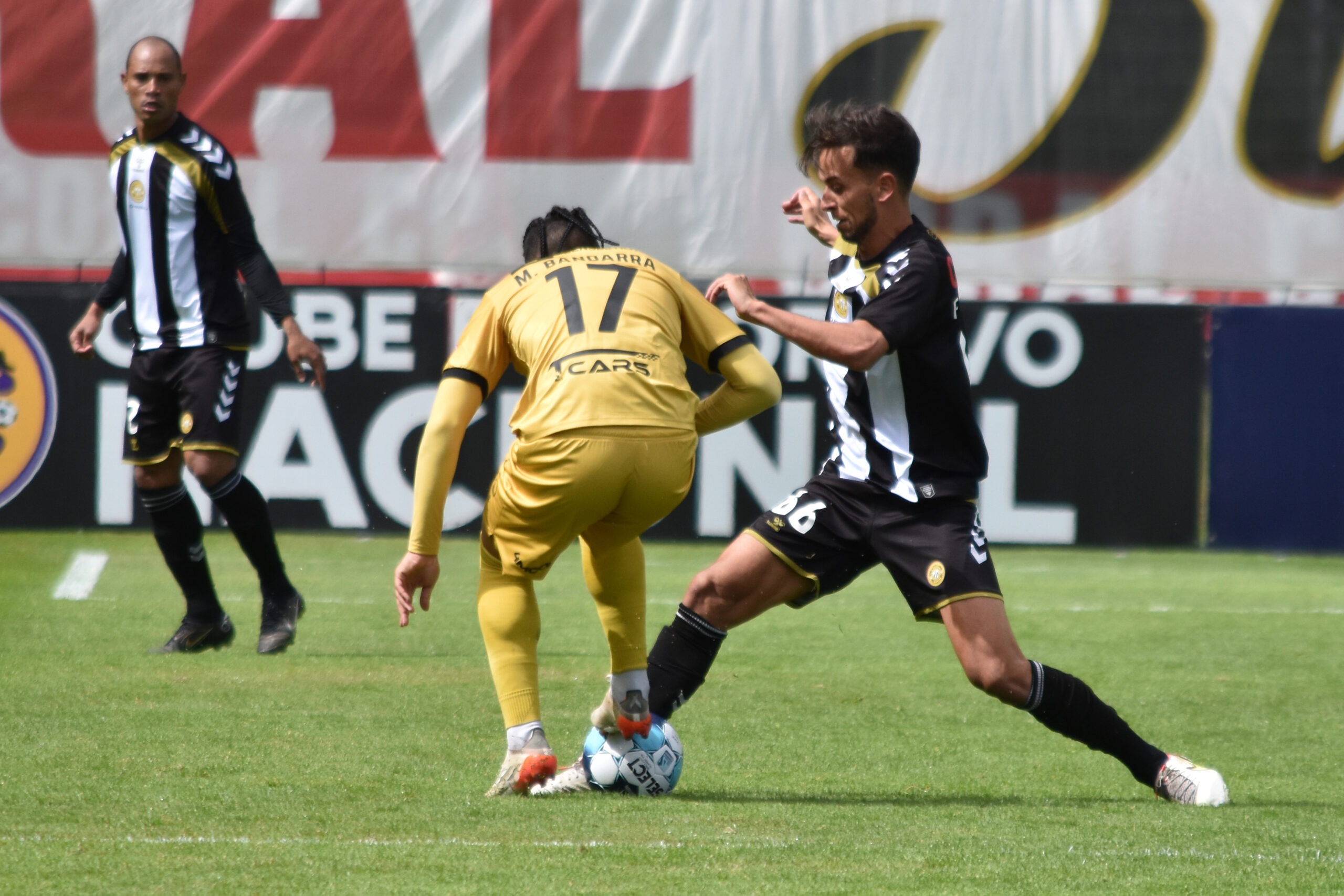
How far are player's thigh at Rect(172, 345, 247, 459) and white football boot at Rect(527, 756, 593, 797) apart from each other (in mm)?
2521

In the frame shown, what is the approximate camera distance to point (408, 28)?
1113 centimetres

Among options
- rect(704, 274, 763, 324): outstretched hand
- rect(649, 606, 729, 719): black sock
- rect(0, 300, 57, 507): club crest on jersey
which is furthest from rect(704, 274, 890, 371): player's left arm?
rect(0, 300, 57, 507): club crest on jersey

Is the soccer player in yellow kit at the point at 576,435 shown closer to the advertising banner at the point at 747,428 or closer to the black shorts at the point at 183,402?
the black shorts at the point at 183,402

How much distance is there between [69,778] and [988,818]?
2.26 metres

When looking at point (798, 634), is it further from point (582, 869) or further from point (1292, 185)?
point (1292, 185)

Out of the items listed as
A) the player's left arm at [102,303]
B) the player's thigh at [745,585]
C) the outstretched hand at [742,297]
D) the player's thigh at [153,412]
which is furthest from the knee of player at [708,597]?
the player's left arm at [102,303]

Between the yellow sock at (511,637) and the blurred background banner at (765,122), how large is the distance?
Result: 7.19 meters

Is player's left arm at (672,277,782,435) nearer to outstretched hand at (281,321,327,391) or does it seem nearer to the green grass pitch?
the green grass pitch

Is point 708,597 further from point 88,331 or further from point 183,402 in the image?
point 88,331

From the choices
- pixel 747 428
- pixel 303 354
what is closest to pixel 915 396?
pixel 303 354

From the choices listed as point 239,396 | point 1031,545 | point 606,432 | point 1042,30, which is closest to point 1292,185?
point 1042,30

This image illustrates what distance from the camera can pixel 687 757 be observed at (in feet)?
15.3

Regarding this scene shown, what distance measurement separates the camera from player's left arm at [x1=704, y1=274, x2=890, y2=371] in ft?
12.7

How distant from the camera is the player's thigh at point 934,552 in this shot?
4.09 meters
